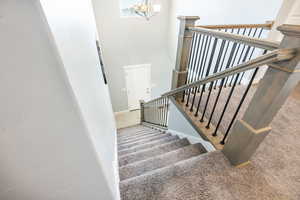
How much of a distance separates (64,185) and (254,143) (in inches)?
51.3

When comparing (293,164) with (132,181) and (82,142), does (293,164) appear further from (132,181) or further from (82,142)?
(82,142)

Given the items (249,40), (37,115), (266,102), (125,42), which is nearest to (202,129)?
(266,102)

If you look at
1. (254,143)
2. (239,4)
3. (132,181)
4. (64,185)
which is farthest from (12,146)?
(239,4)

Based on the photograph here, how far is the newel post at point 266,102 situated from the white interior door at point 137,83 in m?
4.19

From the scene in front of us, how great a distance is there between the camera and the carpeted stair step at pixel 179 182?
3.41 ft

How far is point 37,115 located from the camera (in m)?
0.44

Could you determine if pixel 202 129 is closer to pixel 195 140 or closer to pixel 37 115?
pixel 195 140

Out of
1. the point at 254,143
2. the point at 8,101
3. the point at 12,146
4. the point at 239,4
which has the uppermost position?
the point at 239,4

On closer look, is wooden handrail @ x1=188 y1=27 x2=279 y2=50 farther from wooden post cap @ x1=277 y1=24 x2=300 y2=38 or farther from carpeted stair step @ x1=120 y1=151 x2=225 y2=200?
carpeted stair step @ x1=120 y1=151 x2=225 y2=200

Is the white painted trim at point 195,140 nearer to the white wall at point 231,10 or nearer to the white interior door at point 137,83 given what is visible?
the white wall at point 231,10

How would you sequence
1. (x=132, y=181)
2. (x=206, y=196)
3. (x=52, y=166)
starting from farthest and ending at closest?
(x=132, y=181), (x=206, y=196), (x=52, y=166)

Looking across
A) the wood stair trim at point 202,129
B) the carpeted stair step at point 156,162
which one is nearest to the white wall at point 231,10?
the wood stair trim at point 202,129

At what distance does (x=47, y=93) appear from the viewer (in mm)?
426

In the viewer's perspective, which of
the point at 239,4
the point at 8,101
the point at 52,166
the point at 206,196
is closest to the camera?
the point at 8,101
